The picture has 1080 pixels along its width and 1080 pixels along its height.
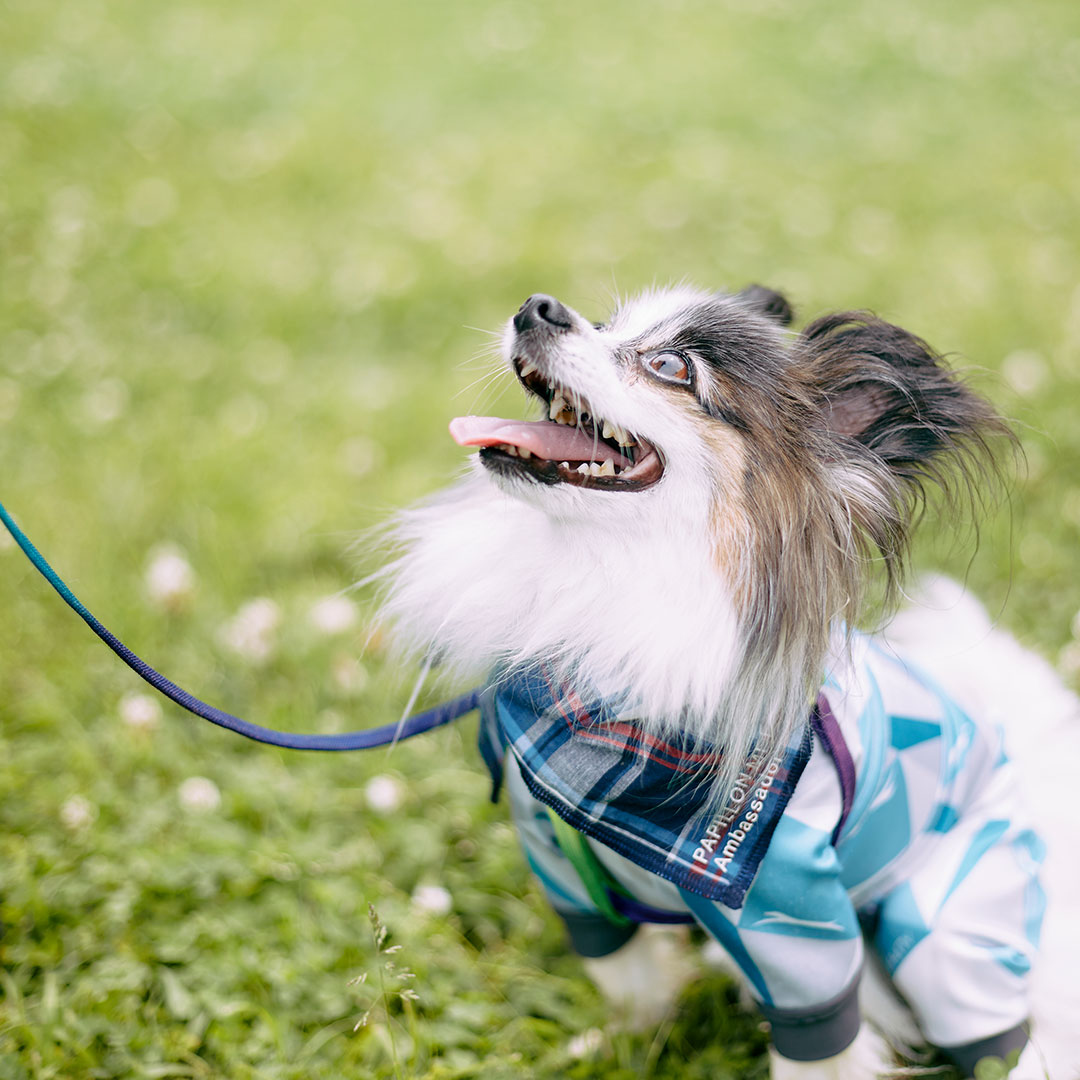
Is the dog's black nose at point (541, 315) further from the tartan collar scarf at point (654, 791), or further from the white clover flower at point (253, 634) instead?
the white clover flower at point (253, 634)

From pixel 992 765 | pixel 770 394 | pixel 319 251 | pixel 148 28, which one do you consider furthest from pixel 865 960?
pixel 148 28

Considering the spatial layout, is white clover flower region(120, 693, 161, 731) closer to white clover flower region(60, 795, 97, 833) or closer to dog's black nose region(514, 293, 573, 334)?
white clover flower region(60, 795, 97, 833)

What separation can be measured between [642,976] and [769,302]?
1528 millimetres

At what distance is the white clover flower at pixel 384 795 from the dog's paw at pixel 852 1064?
3.82ft

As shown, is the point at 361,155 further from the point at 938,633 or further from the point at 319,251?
the point at 938,633

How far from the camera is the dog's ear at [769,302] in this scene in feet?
6.75

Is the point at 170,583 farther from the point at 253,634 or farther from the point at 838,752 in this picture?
the point at 838,752

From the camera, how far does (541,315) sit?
1.67m

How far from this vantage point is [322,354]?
4922mm

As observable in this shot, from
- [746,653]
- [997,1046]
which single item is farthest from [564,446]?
[997,1046]

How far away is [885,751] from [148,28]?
985 cm

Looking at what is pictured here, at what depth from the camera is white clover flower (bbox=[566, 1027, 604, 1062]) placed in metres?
2.18

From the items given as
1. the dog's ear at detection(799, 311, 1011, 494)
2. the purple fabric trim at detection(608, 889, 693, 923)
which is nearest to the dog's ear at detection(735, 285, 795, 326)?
the dog's ear at detection(799, 311, 1011, 494)

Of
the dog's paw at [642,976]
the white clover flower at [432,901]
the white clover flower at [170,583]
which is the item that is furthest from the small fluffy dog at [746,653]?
the white clover flower at [170,583]
